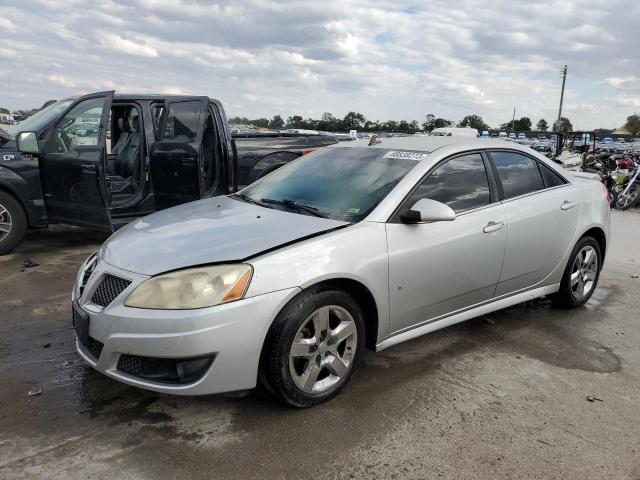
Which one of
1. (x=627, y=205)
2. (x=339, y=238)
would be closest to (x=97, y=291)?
(x=339, y=238)

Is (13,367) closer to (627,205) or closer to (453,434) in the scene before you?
(453,434)

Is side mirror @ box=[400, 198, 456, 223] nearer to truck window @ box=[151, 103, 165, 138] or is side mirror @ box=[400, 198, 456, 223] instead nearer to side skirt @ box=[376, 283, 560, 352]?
side skirt @ box=[376, 283, 560, 352]

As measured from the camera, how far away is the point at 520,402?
3.22m

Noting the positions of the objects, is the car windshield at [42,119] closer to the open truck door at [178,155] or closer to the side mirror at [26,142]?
the side mirror at [26,142]

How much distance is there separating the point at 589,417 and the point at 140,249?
273cm

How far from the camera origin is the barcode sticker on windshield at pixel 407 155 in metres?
3.71

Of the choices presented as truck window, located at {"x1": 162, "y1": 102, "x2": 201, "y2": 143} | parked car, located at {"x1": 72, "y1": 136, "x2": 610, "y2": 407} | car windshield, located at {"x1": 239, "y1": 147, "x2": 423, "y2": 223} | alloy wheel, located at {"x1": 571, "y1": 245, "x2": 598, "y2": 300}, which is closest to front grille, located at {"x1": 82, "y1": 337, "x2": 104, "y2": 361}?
parked car, located at {"x1": 72, "y1": 136, "x2": 610, "y2": 407}

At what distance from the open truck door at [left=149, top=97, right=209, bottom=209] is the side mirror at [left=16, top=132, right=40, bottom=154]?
1.27 metres

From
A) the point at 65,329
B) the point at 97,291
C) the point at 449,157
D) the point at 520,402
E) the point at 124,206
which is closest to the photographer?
the point at 97,291

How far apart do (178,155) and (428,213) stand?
13.3ft

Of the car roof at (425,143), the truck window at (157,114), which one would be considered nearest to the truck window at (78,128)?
the truck window at (157,114)

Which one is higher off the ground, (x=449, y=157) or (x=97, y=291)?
(x=449, y=157)

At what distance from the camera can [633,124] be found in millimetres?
89062

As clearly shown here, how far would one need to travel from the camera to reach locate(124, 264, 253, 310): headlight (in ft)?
8.77
